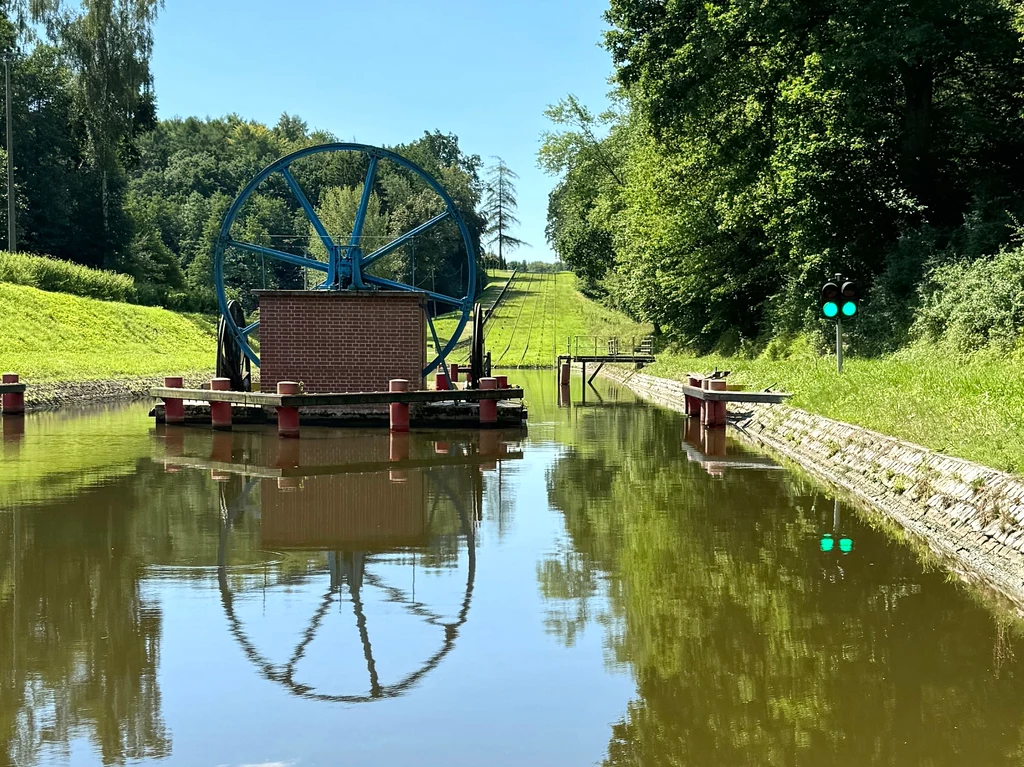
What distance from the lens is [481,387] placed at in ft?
65.9

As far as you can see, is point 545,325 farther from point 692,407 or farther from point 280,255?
point 280,255

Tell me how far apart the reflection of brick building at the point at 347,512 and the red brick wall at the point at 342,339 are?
7252 millimetres

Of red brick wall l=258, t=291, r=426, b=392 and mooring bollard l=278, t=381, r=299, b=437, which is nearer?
mooring bollard l=278, t=381, r=299, b=437

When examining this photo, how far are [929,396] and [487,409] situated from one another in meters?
8.60

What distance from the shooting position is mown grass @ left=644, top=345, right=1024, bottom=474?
9781 mm

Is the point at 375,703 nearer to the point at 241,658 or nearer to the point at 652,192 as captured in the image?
the point at 241,658

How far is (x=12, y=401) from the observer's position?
876 inches

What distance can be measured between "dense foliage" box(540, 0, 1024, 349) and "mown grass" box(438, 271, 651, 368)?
906 inches

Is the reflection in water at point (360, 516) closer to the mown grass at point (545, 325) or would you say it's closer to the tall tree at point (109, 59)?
the mown grass at point (545, 325)

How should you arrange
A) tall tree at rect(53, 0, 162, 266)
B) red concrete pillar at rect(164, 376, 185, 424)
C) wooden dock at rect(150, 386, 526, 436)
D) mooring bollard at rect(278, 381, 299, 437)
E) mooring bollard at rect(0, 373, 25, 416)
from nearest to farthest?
1. mooring bollard at rect(278, 381, 299, 437)
2. wooden dock at rect(150, 386, 526, 436)
3. red concrete pillar at rect(164, 376, 185, 424)
4. mooring bollard at rect(0, 373, 25, 416)
5. tall tree at rect(53, 0, 162, 266)

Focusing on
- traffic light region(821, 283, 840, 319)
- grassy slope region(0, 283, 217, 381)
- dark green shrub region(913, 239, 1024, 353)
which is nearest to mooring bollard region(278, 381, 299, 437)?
traffic light region(821, 283, 840, 319)

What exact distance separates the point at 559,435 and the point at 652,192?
20.9 m

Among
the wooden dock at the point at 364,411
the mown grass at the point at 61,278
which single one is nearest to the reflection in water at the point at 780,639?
the wooden dock at the point at 364,411

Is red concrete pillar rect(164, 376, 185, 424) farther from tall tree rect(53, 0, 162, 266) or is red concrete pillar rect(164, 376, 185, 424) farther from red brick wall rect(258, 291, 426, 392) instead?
tall tree rect(53, 0, 162, 266)
